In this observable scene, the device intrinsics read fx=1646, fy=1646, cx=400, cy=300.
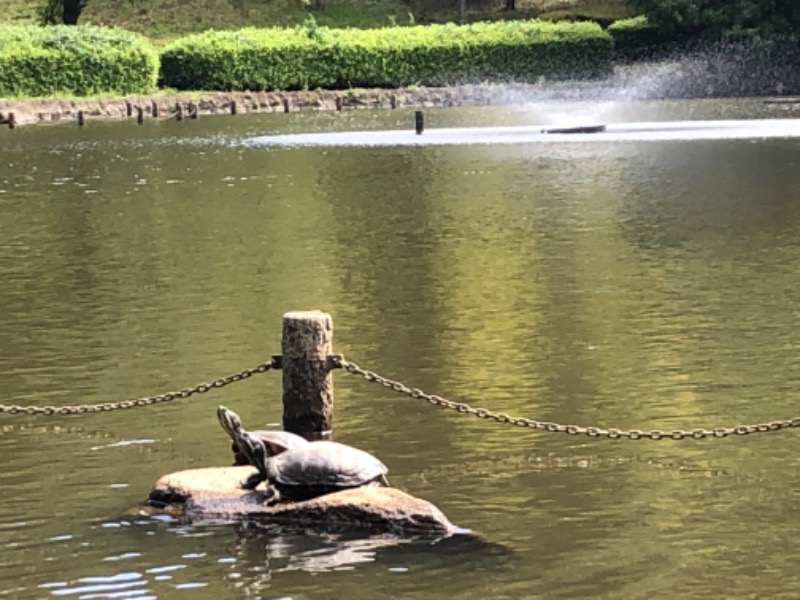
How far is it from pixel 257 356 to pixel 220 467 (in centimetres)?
307

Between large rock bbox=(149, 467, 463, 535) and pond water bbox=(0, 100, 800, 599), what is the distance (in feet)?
0.41

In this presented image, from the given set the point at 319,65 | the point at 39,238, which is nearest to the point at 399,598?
the point at 39,238

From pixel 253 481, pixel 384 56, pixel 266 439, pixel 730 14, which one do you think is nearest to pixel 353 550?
pixel 253 481

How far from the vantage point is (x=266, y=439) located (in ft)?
29.6

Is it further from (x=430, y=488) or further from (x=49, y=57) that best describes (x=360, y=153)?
(x=430, y=488)

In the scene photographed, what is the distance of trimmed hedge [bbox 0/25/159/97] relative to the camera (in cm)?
4816

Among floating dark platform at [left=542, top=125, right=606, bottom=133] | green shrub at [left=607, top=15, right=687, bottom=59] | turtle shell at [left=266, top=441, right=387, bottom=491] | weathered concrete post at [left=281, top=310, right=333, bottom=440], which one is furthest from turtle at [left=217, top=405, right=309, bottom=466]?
green shrub at [left=607, top=15, right=687, bottom=59]

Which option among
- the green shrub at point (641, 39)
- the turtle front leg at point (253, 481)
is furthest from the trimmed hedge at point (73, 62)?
the turtle front leg at point (253, 481)

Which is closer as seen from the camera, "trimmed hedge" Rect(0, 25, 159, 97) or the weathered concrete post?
the weathered concrete post

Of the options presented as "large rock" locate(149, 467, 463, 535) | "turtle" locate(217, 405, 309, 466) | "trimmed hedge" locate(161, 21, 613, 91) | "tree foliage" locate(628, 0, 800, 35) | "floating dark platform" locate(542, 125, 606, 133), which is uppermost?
"tree foliage" locate(628, 0, 800, 35)

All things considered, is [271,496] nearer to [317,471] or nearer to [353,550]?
[317,471]

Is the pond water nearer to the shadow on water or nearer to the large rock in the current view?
the shadow on water

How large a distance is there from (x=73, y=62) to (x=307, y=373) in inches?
1616

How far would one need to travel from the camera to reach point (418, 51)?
5491cm
